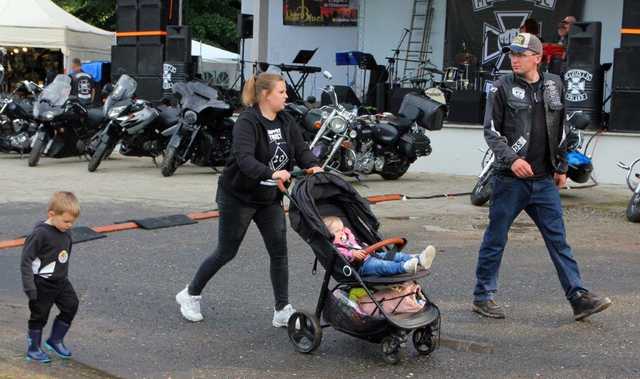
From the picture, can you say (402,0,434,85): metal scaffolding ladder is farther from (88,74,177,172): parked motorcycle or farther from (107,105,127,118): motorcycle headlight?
(107,105,127,118): motorcycle headlight

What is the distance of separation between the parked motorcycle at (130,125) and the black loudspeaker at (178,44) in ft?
11.8

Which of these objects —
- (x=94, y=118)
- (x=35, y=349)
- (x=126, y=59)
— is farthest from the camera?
(x=126, y=59)

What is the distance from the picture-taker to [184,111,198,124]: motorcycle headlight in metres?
14.0

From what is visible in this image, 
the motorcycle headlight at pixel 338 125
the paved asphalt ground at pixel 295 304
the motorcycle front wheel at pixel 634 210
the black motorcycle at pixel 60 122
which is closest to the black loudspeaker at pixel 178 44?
the black motorcycle at pixel 60 122

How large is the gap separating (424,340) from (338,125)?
7.60 metres

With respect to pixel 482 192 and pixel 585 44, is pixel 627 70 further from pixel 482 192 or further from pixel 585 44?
pixel 482 192

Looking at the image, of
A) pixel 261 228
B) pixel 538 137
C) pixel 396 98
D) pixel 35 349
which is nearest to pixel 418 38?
pixel 396 98

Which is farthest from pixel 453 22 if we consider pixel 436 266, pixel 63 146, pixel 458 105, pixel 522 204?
pixel 522 204

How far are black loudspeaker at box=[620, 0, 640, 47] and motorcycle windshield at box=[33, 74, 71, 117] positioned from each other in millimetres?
8891

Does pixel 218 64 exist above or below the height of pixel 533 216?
above

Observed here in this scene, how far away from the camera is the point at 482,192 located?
11758 mm

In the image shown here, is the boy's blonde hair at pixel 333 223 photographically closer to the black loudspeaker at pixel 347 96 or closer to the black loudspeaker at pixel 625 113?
the black loudspeaker at pixel 625 113

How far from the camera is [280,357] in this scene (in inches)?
→ 225

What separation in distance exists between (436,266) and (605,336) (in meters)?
2.26
